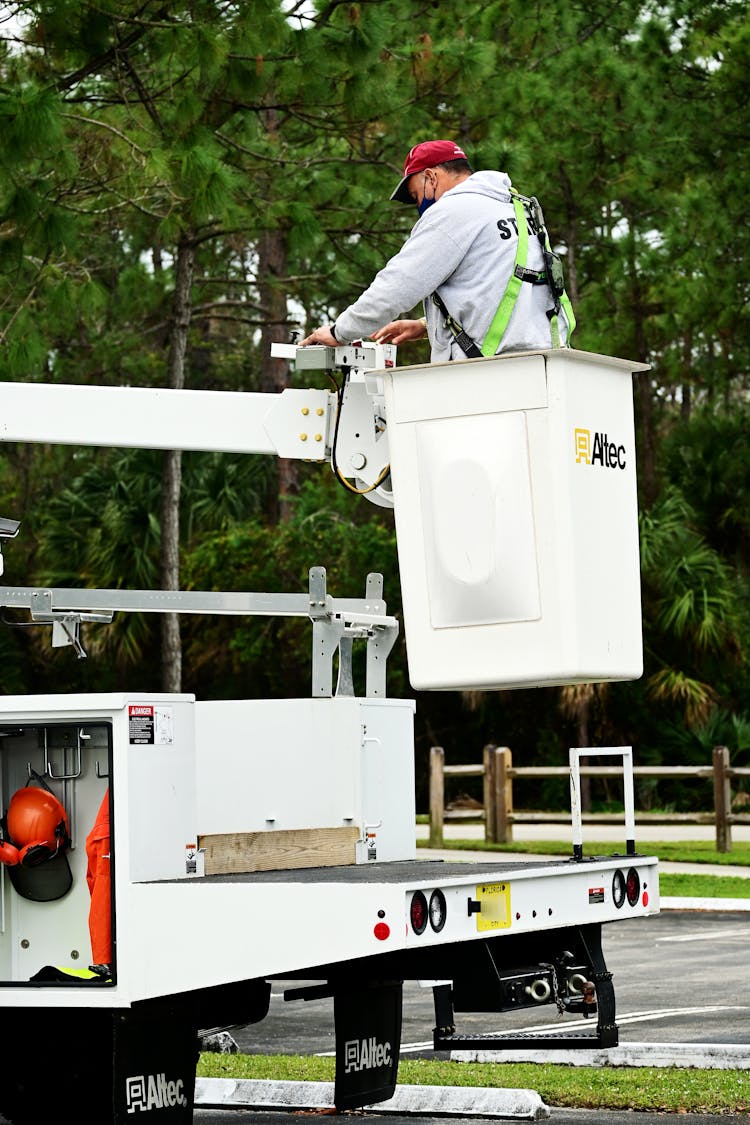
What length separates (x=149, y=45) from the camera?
16.2 meters

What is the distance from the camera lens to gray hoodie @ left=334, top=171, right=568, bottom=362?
20.1 ft

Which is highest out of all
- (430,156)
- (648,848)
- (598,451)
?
(430,156)

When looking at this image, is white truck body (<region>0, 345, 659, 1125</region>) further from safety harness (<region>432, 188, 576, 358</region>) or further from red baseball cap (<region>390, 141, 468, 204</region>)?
red baseball cap (<region>390, 141, 468, 204</region>)

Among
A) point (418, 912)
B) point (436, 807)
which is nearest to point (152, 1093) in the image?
point (418, 912)

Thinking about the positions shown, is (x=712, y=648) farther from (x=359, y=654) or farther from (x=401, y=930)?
(x=401, y=930)

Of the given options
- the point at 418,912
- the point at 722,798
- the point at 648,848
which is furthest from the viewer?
the point at 648,848

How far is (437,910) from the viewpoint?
5.56 m

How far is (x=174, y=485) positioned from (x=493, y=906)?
51.3ft

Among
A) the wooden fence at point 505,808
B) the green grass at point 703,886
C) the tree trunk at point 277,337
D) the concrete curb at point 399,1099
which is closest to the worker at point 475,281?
the concrete curb at point 399,1099

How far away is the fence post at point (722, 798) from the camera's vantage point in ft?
67.9

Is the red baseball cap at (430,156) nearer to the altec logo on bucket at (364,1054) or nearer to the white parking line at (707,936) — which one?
the altec logo on bucket at (364,1054)

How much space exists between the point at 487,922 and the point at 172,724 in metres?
1.10

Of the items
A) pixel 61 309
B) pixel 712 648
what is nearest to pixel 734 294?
pixel 712 648

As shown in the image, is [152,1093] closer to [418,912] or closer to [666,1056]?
[418,912]
